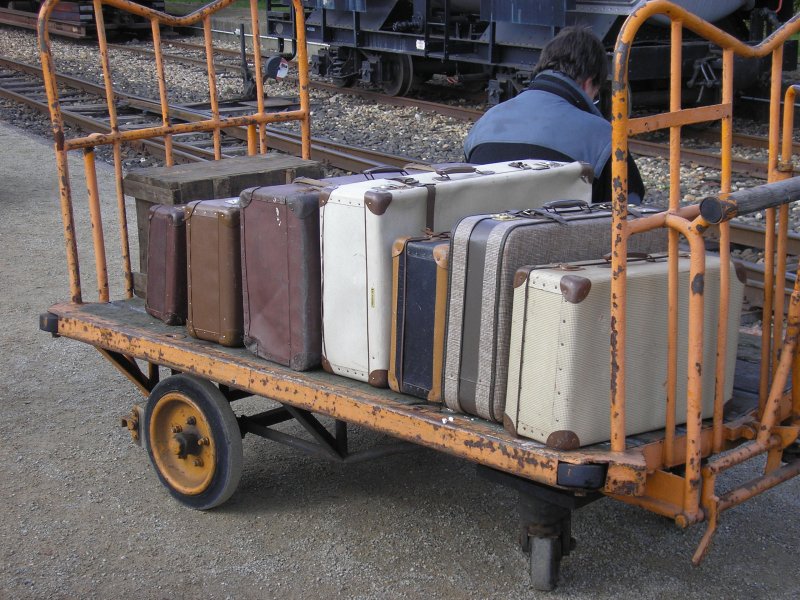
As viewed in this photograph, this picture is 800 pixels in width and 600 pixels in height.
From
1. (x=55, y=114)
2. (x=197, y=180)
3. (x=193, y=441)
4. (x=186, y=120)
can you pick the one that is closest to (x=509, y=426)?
(x=193, y=441)

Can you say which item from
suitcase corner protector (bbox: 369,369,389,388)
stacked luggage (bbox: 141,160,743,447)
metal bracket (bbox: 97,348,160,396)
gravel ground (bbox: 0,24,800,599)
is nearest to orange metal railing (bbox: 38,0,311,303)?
metal bracket (bbox: 97,348,160,396)

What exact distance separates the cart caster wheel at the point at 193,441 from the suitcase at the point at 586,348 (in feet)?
4.40

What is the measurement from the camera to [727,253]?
10.2ft

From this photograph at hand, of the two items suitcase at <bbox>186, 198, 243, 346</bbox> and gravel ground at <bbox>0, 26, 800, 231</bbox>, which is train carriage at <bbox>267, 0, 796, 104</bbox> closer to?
gravel ground at <bbox>0, 26, 800, 231</bbox>

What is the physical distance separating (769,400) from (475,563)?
116 centimetres

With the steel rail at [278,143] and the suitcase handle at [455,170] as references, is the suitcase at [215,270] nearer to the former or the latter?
the suitcase handle at [455,170]

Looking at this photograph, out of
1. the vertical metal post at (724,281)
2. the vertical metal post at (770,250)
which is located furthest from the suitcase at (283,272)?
the vertical metal post at (770,250)

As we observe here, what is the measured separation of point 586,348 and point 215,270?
5.23 ft

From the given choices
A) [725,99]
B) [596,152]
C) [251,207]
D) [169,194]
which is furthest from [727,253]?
[169,194]

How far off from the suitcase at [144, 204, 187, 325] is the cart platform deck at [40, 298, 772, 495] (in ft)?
0.23

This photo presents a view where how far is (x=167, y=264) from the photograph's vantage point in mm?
4234

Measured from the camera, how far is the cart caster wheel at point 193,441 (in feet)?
13.3

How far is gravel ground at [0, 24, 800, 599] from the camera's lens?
3629mm

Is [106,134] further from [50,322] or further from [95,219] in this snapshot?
[50,322]
